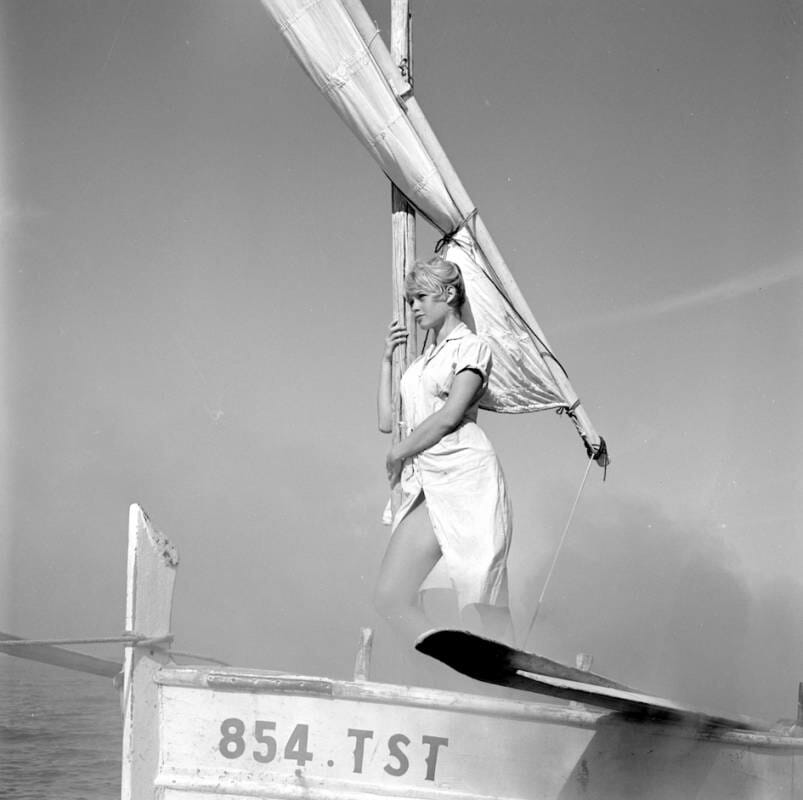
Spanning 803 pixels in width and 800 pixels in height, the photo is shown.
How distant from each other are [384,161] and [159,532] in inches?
105

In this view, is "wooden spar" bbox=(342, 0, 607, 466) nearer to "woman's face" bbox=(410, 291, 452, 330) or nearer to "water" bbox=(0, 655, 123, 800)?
"woman's face" bbox=(410, 291, 452, 330)

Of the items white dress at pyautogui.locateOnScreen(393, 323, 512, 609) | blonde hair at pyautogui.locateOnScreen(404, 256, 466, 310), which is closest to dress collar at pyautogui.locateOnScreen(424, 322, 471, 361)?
white dress at pyautogui.locateOnScreen(393, 323, 512, 609)

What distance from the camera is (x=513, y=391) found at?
670cm

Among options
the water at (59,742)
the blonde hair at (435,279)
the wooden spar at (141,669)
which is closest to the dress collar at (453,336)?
the blonde hair at (435,279)

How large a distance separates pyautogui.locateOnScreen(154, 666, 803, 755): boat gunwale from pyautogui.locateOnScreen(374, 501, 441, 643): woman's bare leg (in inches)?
26.0

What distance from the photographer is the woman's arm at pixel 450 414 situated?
211 inches

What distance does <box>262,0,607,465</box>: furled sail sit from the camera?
21.0 ft

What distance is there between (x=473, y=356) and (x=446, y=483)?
0.60 m

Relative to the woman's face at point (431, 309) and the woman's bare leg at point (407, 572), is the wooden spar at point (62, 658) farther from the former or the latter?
the woman's face at point (431, 309)

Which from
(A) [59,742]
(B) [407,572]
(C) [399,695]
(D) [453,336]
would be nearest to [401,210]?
(D) [453,336]

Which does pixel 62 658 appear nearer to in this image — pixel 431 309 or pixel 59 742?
pixel 431 309

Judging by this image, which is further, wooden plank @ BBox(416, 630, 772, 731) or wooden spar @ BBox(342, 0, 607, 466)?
wooden spar @ BBox(342, 0, 607, 466)

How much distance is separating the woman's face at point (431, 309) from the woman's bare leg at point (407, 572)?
0.86 meters

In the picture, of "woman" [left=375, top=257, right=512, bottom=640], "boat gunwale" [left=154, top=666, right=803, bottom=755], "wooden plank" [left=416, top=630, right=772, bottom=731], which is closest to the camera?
"wooden plank" [left=416, top=630, right=772, bottom=731]
